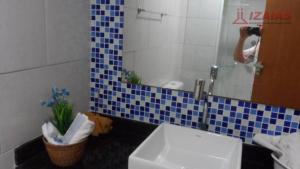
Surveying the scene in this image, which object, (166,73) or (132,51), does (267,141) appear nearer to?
(166,73)

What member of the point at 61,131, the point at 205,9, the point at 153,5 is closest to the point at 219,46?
the point at 205,9

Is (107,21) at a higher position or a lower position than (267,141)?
higher

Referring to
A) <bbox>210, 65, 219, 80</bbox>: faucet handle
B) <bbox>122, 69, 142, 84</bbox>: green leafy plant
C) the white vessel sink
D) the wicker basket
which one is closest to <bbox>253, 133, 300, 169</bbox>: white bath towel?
the white vessel sink

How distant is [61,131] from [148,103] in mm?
467

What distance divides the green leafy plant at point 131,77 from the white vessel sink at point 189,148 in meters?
0.29

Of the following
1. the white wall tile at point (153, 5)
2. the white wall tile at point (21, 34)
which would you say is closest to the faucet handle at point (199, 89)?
the white wall tile at point (153, 5)

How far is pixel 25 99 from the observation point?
99 centimetres

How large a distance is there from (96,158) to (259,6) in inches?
38.9

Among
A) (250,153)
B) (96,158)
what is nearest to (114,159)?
(96,158)

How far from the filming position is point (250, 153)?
1.17 metres

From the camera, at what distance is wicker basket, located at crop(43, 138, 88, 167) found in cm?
98

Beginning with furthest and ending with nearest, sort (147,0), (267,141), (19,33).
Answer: (147,0) → (267,141) → (19,33)

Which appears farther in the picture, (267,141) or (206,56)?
(206,56)

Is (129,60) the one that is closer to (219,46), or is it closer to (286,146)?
(219,46)
